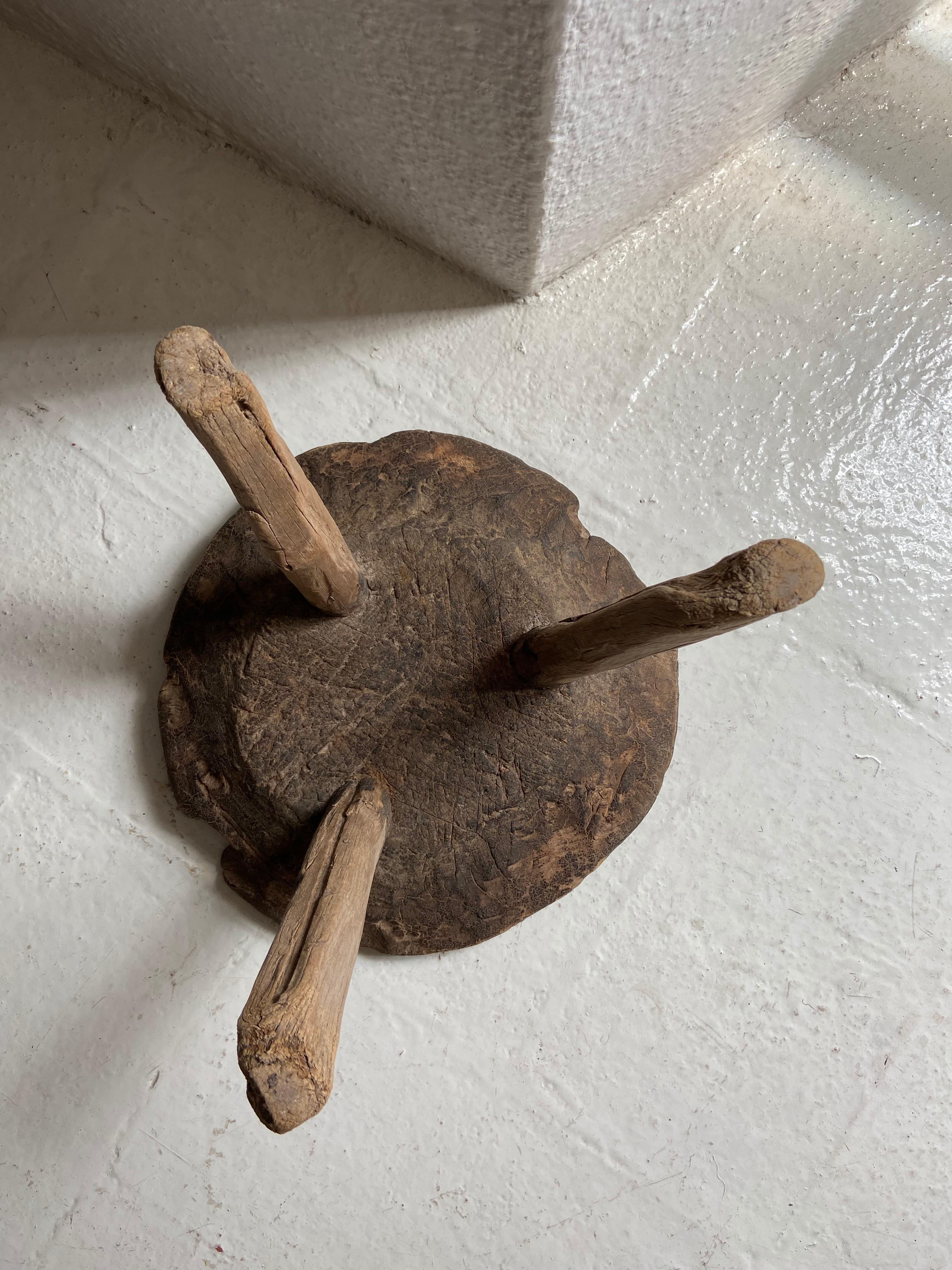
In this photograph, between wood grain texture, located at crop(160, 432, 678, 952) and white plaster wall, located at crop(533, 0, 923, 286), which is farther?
wood grain texture, located at crop(160, 432, 678, 952)

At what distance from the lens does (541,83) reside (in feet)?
3.10

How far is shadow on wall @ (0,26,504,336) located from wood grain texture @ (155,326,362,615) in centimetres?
57

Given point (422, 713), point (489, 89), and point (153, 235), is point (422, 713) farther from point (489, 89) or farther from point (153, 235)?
point (153, 235)

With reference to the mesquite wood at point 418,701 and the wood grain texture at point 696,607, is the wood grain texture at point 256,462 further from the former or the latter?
the wood grain texture at point 696,607

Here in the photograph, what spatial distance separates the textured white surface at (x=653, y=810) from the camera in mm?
1166

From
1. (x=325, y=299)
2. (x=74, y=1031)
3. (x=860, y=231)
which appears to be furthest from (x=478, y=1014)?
(x=860, y=231)

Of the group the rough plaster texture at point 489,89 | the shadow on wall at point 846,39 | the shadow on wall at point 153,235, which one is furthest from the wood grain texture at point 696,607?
the shadow on wall at point 846,39

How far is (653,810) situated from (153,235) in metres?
1.22

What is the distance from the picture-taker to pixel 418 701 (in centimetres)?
110

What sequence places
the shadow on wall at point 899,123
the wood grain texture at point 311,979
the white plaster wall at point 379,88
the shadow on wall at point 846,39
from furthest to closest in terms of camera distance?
the shadow on wall at point 899,123 → the shadow on wall at point 846,39 → the white plaster wall at point 379,88 → the wood grain texture at point 311,979

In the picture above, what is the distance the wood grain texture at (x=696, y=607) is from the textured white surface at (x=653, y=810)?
0.44 metres

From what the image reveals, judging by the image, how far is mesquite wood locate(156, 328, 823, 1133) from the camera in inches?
43.4

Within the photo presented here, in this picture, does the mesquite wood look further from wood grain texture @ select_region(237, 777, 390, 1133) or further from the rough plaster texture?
the rough plaster texture

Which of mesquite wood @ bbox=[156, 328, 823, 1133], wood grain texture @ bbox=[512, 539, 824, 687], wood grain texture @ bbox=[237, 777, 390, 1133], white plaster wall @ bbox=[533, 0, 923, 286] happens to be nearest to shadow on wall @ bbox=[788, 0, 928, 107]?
white plaster wall @ bbox=[533, 0, 923, 286]
